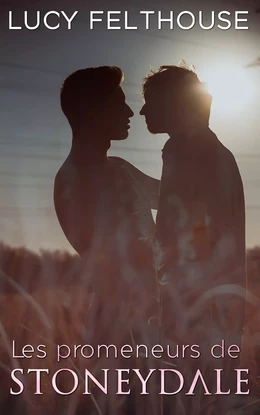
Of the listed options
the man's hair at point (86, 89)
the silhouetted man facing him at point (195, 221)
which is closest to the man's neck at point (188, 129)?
the silhouetted man facing him at point (195, 221)

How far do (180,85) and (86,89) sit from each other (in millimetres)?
466

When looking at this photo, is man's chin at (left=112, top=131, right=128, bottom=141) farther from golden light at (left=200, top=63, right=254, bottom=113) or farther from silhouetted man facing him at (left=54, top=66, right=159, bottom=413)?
golden light at (left=200, top=63, right=254, bottom=113)

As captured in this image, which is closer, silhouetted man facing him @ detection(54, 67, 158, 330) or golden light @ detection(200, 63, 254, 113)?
silhouetted man facing him @ detection(54, 67, 158, 330)

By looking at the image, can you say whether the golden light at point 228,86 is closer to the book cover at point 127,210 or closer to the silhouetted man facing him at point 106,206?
the book cover at point 127,210

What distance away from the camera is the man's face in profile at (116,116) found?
2.76m

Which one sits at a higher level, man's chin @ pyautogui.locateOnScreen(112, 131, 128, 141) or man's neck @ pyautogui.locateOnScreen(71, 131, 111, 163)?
man's chin @ pyautogui.locateOnScreen(112, 131, 128, 141)

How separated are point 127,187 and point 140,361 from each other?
0.84 metres

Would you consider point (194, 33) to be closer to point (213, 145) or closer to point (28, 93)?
point (213, 145)

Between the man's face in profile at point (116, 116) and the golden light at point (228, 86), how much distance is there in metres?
0.42

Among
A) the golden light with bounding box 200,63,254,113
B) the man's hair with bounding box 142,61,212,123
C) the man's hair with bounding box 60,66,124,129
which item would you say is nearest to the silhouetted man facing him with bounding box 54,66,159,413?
the man's hair with bounding box 60,66,124,129

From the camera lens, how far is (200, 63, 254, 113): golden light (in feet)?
9.18

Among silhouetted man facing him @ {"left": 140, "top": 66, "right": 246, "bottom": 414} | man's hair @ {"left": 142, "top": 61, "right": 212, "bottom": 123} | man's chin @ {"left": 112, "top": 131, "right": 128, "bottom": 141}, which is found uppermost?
man's hair @ {"left": 142, "top": 61, "right": 212, "bottom": 123}

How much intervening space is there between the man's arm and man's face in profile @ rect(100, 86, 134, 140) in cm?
12

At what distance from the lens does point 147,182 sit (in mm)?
2750
